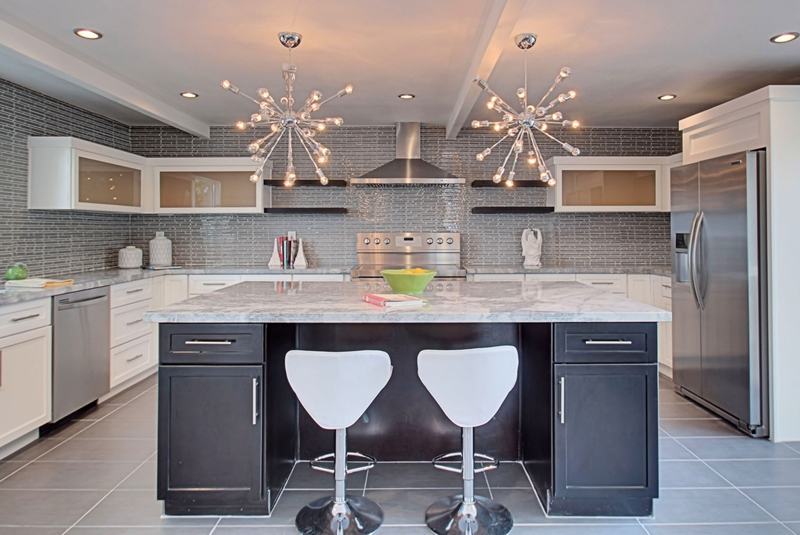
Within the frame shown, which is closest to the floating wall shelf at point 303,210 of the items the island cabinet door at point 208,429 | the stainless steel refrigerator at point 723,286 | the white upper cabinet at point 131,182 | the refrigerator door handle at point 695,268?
the white upper cabinet at point 131,182

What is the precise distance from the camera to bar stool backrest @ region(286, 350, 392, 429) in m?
1.93

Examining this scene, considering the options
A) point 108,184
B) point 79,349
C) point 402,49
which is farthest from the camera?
point 108,184

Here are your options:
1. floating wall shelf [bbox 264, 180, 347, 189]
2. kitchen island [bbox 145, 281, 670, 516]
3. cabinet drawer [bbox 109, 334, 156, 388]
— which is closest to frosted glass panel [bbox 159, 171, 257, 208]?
floating wall shelf [bbox 264, 180, 347, 189]

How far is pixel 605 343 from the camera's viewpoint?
86.6 inches

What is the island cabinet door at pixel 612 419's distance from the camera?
221 cm

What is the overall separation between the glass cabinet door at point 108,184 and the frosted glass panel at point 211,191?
317 mm

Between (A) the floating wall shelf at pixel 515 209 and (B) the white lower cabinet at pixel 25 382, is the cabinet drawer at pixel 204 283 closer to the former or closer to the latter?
(B) the white lower cabinet at pixel 25 382

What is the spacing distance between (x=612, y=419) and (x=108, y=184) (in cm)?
414

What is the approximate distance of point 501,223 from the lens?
18.0 feet

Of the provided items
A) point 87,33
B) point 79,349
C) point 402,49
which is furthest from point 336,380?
point 87,33

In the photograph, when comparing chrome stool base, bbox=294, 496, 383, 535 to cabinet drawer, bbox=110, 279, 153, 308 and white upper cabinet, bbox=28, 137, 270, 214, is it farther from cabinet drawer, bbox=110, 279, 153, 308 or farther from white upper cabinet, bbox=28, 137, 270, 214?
white upper cabinet, bbox=28, 137, 270, 214

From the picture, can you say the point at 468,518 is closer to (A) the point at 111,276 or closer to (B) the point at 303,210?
(A) the point at 111,276

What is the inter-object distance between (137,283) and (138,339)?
44 centimetres

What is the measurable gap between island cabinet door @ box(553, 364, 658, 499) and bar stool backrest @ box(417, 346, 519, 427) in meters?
0.37
